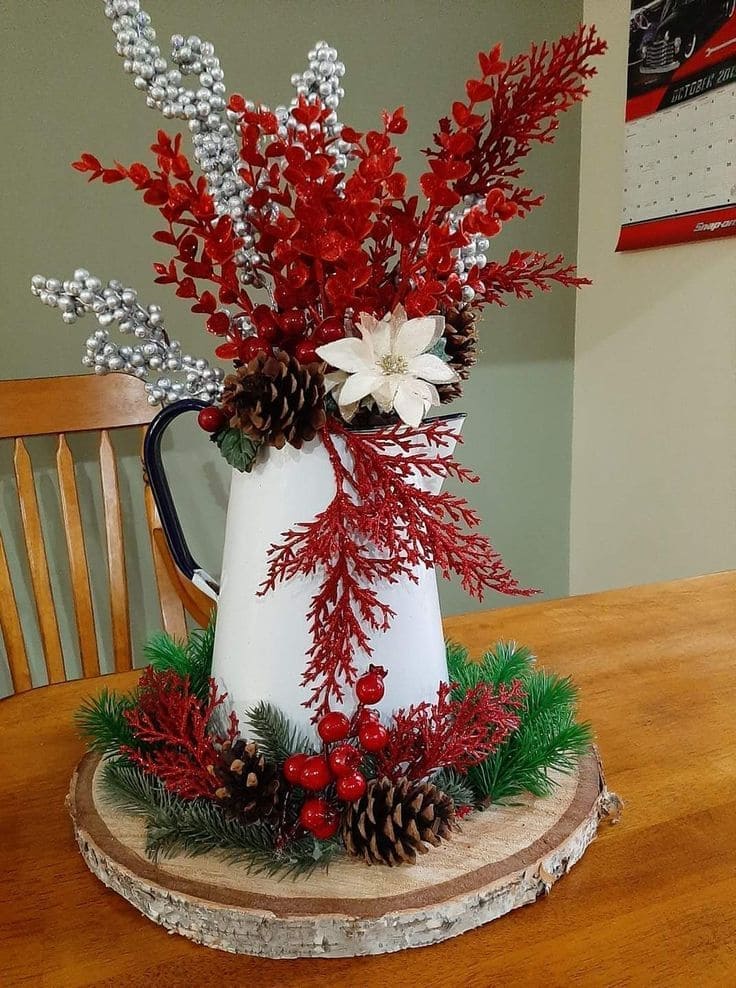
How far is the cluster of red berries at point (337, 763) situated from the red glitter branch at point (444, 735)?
0.6 inches

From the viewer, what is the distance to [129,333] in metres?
0.51

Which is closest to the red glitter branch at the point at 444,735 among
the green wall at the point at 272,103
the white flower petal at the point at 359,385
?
the white flower petal at the point at 359,385

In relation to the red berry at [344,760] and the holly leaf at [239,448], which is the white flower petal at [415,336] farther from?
the red berry at [344,760]

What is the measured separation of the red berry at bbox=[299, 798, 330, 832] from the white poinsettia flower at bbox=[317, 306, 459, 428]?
24 cm

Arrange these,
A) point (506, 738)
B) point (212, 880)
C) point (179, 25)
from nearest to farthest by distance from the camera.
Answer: point (212, 880) < point (506, 738) < point (179, 25)

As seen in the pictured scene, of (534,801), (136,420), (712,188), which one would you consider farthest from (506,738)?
(712,188)

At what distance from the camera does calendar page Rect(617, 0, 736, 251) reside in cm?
153

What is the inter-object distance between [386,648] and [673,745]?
30 centimetres

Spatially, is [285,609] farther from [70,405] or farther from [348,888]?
[70,405]

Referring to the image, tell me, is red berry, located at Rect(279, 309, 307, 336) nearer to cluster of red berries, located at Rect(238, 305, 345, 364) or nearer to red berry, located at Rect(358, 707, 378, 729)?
cluster of red berries, located at Rect(238, 305, 345, 364)

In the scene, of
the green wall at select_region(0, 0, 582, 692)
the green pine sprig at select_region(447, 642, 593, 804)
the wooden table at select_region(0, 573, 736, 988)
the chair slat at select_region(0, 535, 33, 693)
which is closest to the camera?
the wooden table at select_region(0, 573, 736, 988)

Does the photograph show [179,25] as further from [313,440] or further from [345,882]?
[345,882]

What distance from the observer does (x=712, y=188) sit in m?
1.57

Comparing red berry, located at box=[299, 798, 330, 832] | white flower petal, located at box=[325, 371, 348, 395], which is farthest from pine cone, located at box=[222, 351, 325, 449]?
red berry, located at box=[299, 798, 330, 832]
